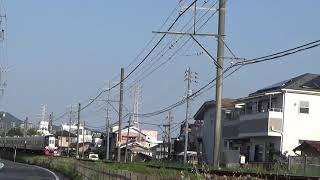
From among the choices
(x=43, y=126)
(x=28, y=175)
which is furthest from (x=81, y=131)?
(x=28, y=175)

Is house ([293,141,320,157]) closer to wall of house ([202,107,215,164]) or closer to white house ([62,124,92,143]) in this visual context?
wall of house ([202,107,215,164])

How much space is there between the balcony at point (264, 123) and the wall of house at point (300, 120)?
2.54 feet

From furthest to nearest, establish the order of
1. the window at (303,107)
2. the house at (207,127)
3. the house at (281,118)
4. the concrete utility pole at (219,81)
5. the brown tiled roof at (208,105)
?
the brown tiled roof at (208,105), the house at (207,127), the window at (303,107), the house at (281,118), the concrete utility pole at (219,81)

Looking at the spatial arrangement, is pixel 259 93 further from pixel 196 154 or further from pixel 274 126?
pixel 196 154

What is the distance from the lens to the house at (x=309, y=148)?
47.0 m

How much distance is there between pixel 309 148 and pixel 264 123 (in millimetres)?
5516

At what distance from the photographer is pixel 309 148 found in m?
48.2

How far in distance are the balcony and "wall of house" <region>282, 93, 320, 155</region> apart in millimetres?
774

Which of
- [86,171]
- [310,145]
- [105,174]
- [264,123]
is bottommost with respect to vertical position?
[86,171]

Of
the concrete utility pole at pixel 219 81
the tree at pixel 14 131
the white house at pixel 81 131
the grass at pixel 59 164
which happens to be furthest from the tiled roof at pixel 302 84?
the tree at pixel 14 131

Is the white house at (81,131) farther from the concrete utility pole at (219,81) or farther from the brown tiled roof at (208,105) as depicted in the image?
the concrete utility pole at (219,81)

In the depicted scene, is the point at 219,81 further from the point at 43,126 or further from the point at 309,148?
the point at 43,126

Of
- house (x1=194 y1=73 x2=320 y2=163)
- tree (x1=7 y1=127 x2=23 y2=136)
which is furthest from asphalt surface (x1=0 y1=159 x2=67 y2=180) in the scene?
tree (x1=7 y1=127 x2=23 y2=136)

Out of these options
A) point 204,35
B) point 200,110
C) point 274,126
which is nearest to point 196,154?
point 200,110
